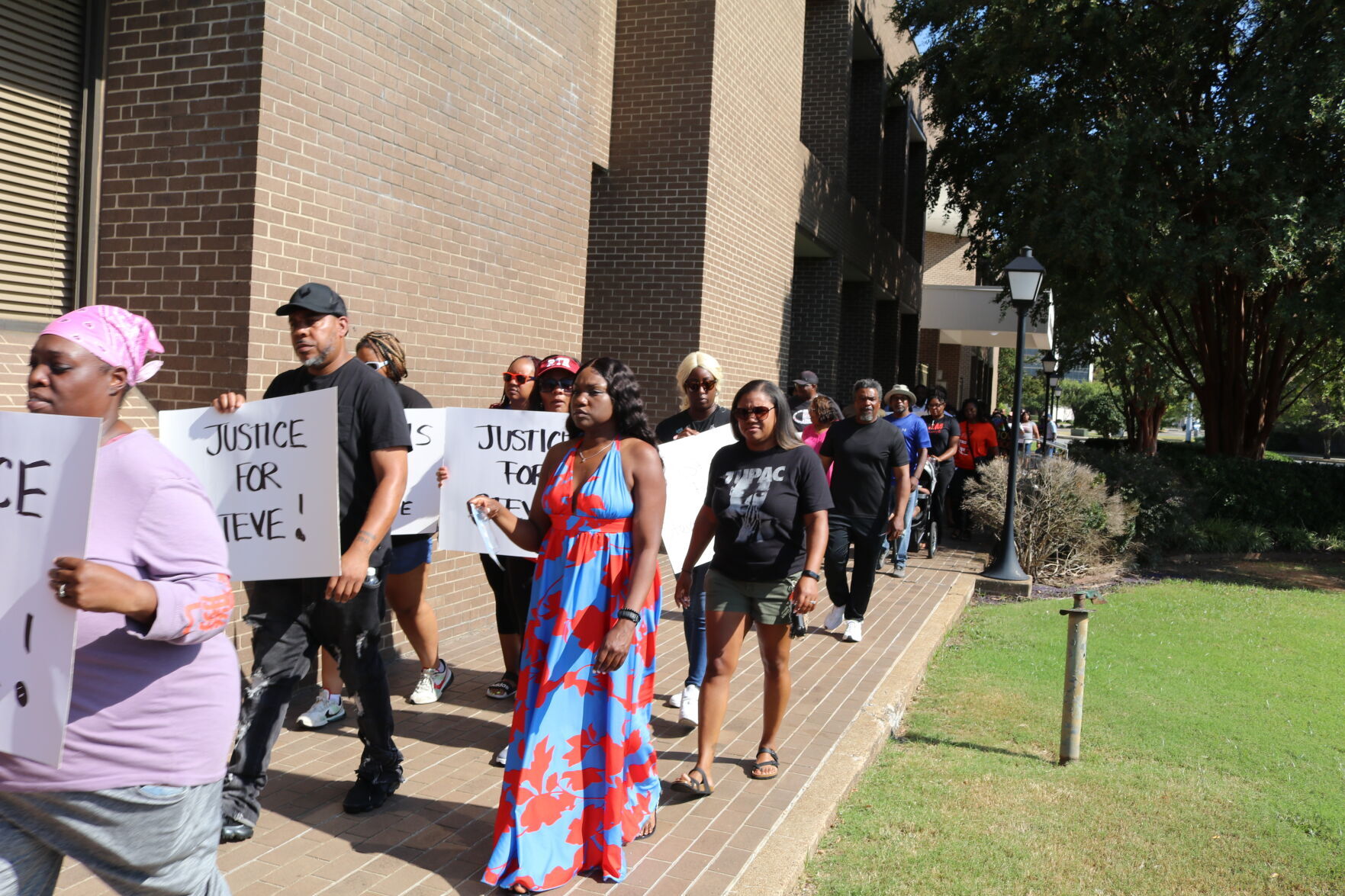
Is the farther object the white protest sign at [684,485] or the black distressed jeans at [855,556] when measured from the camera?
the black distressed jeans at [855,556]

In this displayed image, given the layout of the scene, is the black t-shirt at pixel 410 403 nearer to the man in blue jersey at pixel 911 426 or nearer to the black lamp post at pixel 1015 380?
the man in blue jersey at pixel 911 426

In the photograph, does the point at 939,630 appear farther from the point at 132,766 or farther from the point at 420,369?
the point at 132,766

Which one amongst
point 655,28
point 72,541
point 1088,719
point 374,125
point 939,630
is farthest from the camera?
point 655,28

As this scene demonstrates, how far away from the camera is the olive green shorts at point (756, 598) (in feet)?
16.4

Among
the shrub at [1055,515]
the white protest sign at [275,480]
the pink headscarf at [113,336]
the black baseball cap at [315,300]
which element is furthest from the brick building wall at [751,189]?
the pink headscarf at [113,336]

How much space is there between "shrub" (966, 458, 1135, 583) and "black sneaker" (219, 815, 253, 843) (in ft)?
33.4

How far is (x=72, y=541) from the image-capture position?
7.07ft

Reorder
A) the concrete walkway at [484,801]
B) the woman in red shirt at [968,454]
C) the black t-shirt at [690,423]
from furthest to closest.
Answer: the woman in red shirt at [968,454] < the black t-shirt at [690,423] < the concrete walkway at [484,801]

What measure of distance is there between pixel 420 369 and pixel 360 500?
2912mm

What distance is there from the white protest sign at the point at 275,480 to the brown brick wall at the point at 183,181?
1530 mm

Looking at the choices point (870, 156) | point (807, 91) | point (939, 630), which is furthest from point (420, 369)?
point (870, 156)

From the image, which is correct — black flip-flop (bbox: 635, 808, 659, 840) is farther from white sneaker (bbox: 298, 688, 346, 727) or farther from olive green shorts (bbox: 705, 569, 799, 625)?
white sneaker (bbox: 298, 688, 346, 727)

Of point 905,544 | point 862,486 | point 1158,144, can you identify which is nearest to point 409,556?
point 862,486

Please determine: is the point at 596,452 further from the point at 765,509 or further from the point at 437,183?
the point at 437,183
